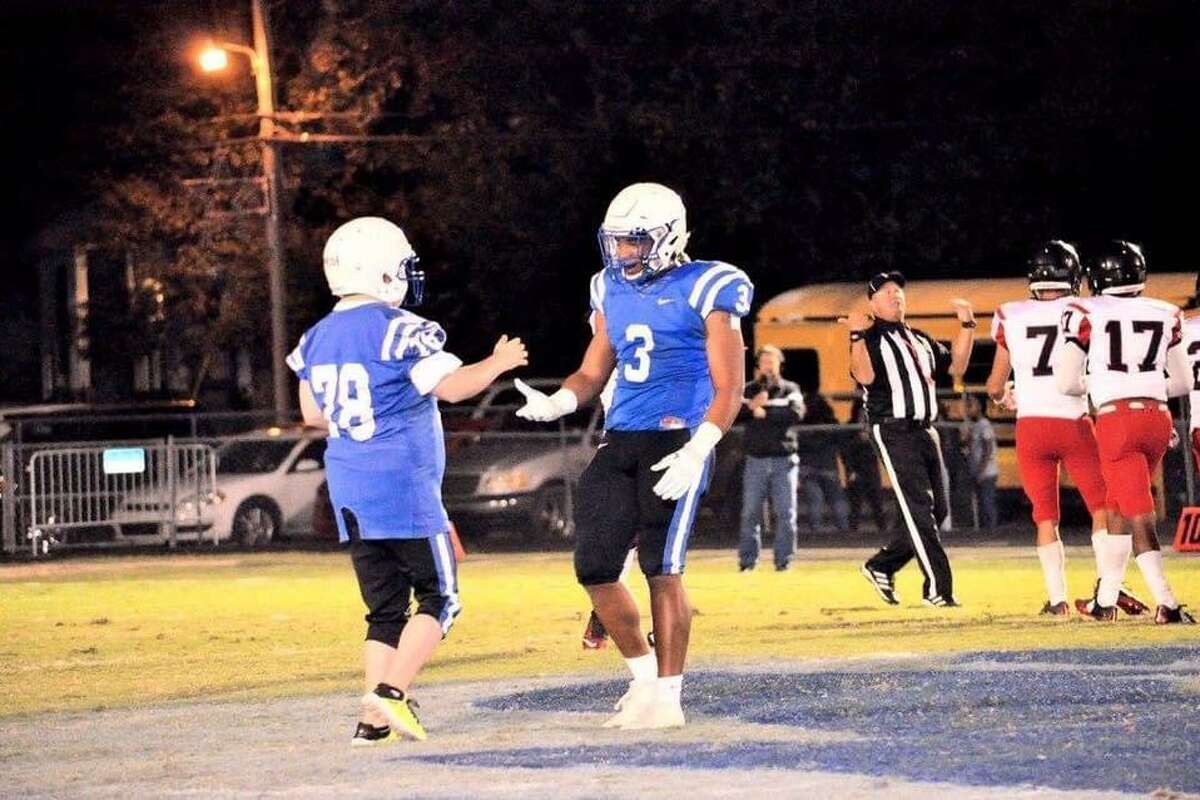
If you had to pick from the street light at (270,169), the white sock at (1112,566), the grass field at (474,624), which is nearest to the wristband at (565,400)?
the grass field at (474,624)

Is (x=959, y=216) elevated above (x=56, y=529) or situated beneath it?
elevated above

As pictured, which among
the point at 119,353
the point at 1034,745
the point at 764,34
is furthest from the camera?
the point at 119,353

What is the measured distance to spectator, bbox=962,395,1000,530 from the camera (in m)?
27.5

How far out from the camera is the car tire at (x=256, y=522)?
97.3 feet

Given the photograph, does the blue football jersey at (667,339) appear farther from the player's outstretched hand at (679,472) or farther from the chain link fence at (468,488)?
the chain link fence at (468,488)

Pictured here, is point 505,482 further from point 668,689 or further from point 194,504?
point 668,689

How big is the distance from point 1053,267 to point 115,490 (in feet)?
55.0

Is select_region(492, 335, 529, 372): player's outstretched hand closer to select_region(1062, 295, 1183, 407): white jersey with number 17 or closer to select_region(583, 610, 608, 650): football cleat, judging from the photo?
select_region(583, 610, 608, 650): football cleat

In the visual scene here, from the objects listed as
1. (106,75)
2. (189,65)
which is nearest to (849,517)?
(189,65)

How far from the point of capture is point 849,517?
93.6 ft

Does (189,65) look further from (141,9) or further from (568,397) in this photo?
(568,397)

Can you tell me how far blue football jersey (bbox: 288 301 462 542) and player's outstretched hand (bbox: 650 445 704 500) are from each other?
846mm

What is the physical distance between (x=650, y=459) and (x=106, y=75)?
32383mm

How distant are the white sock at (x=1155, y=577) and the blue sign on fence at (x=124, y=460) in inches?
676
